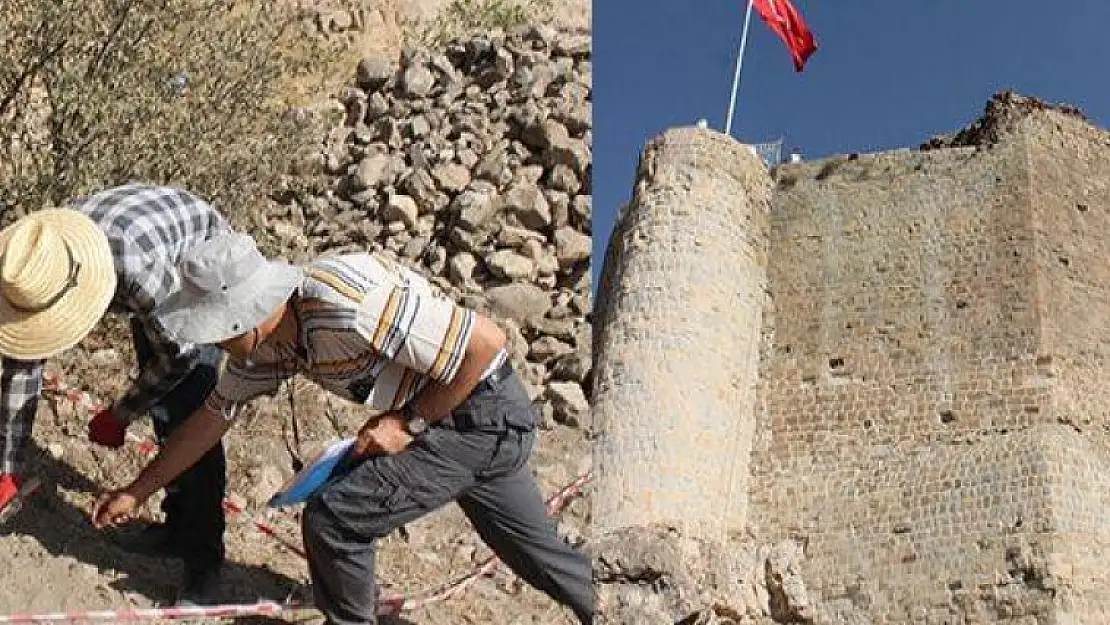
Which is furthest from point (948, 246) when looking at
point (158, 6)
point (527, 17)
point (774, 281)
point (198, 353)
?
point (198, 353)

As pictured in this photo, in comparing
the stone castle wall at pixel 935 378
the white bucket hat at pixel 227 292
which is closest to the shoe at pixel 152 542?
the white bucket hat at pixel 227 292

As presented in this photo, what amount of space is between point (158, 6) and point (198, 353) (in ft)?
8.80

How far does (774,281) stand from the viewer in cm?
1259

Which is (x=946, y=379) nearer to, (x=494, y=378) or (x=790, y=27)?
(x=790, y=27)

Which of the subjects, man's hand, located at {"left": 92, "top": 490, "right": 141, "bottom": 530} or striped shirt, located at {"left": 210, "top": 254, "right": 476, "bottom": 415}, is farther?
man's hand, located at {"left": 92, "top": 490, "right": 141, "bottom": 530}

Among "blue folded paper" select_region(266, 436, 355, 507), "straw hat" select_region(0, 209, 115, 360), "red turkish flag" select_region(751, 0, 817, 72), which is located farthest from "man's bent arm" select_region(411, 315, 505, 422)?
"red turkish flag" select_region(751, 0, 817, 72)

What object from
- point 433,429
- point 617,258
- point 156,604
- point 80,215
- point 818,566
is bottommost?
point 156,604

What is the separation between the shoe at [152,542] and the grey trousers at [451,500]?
0.74 m

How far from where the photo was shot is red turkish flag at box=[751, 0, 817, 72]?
14.3 m

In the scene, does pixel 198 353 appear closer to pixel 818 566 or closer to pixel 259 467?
pixel 259 467

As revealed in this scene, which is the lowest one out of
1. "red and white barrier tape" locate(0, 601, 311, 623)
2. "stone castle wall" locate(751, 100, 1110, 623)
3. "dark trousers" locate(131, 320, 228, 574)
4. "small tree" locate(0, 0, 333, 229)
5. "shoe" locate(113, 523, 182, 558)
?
"red and white barrier tape" locate(0, 601, 311, 623)

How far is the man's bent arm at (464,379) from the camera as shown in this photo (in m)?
3.10

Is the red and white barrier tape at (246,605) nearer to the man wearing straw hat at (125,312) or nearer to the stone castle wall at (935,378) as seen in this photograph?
the man wearing straw hat at (125,312)

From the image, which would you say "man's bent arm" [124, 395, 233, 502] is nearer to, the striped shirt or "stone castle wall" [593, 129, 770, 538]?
the striped shirt
